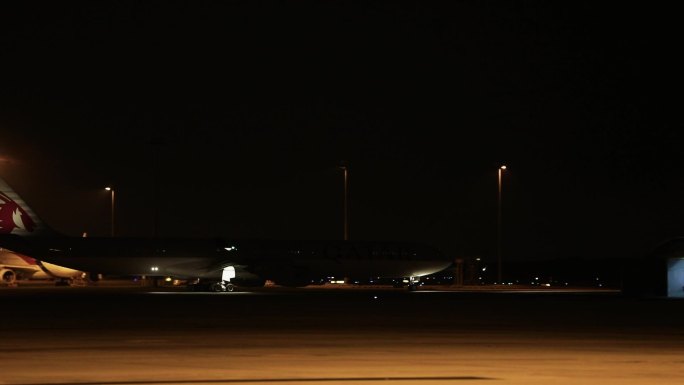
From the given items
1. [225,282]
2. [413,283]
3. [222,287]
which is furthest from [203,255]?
[413,283]

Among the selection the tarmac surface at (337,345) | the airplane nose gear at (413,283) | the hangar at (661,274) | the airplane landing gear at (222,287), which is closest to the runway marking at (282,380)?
the tarmac surface at (337,345)

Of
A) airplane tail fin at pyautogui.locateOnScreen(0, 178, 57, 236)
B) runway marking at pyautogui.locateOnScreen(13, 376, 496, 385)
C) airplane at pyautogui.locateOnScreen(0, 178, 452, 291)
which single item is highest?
airplane tail fin at pyautogui.locateOnScreen(0, 178, 57, 236)

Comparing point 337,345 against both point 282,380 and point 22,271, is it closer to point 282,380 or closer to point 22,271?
point 282,380

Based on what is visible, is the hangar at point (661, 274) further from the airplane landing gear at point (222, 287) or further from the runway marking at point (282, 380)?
the runway marking at point (282, 380)

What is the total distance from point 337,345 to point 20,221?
50968 millimetres

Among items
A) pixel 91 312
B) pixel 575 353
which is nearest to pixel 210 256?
pixel 91 312

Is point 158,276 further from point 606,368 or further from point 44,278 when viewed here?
point 606,368

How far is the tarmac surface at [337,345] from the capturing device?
20047 millimetres

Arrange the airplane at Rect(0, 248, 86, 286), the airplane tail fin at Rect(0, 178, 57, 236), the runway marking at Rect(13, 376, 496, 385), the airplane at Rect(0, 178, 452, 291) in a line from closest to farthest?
the runway marking at Rect(13, 376, 496, 385) → the airplane at Rect(0, 178, 452, 291) → the airplane tail fin at Rect(0, 178, 57, 236) → the airplane at Rect(0, 248, 86, 286)

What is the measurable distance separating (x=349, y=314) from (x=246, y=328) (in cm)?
876

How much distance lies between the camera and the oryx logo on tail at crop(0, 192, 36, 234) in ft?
241

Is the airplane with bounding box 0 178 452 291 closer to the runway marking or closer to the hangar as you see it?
the hangar

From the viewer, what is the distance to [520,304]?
5144 centimetres

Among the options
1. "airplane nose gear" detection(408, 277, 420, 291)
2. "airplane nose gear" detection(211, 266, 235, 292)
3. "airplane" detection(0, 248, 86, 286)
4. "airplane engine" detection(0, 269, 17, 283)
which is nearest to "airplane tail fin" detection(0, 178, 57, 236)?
"airplane nose gear" detection(211, 266, 235, 292)
